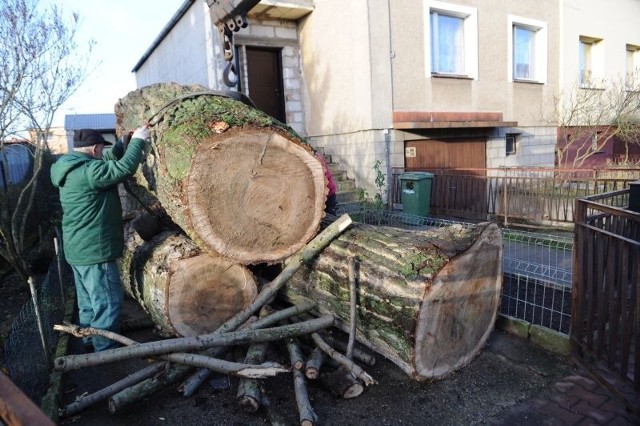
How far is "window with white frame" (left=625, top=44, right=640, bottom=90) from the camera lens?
512 inches

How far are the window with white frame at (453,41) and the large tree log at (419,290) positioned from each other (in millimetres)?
7281

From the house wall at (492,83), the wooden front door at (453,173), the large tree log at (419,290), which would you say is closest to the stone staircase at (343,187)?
the wooden front door at (453,173)

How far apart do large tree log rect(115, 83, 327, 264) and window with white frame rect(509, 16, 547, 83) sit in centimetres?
971

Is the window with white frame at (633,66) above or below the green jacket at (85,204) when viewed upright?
above

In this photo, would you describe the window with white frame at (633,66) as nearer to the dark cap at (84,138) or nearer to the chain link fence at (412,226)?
the chain link fence at (412,226)

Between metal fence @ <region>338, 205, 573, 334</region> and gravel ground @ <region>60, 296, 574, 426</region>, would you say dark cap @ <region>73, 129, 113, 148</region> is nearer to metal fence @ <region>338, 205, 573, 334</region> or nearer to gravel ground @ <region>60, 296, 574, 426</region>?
gravel ground @ <region>60, 296, 574, 426</region>

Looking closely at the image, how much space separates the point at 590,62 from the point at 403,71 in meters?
8.02

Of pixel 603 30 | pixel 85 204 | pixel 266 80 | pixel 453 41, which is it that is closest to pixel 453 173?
pixel 453 41

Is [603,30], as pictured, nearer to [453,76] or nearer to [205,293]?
[453,76]

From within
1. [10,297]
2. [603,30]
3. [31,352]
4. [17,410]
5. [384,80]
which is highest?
[603,30]

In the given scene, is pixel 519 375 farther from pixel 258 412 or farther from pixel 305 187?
pixel 305 187

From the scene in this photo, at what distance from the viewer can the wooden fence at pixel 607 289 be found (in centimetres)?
267

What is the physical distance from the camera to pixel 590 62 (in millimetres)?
13461

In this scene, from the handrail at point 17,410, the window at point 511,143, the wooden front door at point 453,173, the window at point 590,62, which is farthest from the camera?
the window at point 590,62
